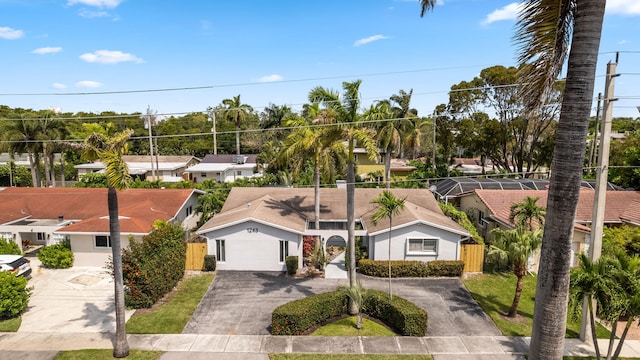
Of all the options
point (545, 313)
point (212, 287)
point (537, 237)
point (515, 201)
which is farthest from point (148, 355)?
point (515, 201)

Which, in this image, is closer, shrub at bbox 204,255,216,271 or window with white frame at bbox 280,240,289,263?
shrub at bbox 204,255,216,271

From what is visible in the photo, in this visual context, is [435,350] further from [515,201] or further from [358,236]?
[515,201]

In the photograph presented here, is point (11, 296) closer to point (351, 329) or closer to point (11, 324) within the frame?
point (11, 324)

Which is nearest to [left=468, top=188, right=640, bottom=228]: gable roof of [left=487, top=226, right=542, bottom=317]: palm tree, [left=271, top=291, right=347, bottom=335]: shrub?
[left=487, top=226, right=542, bottom=317]: palm tree

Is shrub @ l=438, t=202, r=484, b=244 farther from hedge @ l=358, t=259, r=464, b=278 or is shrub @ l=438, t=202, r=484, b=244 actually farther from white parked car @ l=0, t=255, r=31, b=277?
white parked car @ l=0, t=255, r=31, b=277

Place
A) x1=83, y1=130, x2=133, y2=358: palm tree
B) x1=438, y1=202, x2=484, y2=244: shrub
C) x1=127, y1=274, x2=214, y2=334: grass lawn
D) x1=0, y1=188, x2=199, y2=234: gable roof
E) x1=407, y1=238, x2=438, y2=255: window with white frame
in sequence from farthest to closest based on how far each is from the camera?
1. x1=438, y1=202, x2=484, y2=244: shrub
2. x1=0, y1=188, x2=199, y2=234: gable roof
3. x1=407, y1=238, x2=438, y2=255: window with white frame
4. x1=127, y1=274, x2=214, y2=334: grass lawn
5. x1=83, y1=130, x2=133, y2=358: palm tree

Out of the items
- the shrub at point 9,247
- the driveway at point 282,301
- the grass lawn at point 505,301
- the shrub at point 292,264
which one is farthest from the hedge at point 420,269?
the shrub at point 9,247

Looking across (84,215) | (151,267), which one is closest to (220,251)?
(151,267)

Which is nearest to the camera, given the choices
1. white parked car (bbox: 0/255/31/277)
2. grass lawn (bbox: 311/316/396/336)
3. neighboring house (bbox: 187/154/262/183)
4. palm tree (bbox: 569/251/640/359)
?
palm tree (bbox: 569/251/640/359)
